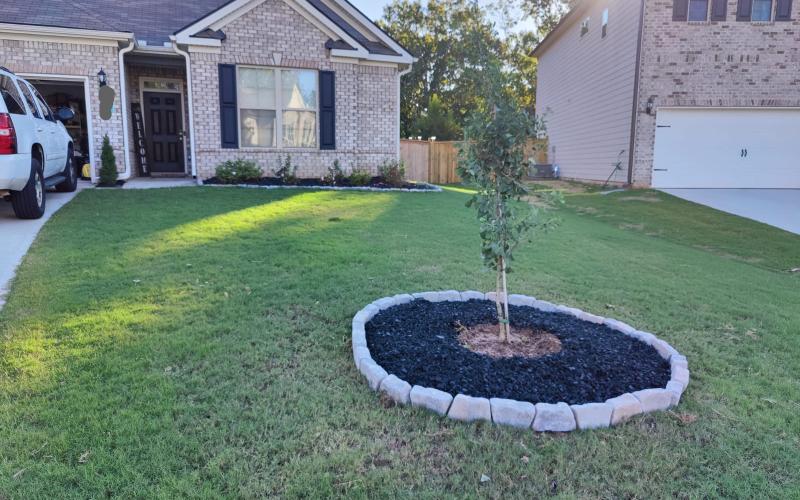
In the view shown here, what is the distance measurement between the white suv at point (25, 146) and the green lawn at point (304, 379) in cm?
57

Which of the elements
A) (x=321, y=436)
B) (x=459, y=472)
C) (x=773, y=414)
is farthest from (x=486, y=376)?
(x=773, y=414)

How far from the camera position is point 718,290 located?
5141mm

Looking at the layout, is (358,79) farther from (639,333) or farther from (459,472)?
(459,472)

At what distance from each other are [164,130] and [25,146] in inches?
289

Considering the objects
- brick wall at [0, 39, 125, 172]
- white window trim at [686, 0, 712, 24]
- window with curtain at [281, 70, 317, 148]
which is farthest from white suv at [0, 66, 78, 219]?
white window trim at [686, 0, 712, 24]

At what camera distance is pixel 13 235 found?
5.77 metres

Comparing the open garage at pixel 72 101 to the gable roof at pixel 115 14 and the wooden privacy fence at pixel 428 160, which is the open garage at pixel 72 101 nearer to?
the gable roof at pixel 115 14

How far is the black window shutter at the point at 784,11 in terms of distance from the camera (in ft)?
45.3

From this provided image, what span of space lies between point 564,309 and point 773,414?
1559 mm

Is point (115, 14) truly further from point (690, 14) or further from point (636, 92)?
point (690, 14)

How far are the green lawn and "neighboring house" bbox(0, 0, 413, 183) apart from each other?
557cm

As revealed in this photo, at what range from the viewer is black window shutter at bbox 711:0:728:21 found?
13.8 m

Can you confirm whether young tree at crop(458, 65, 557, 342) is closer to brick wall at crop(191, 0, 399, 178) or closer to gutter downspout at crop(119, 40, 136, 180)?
brick wall at crop(191, 0, 399, 178)

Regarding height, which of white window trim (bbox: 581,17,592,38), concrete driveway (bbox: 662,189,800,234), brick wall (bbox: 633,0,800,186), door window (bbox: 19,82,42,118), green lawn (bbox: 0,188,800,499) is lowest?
green lawn (bbox: 0,188,800,499)
